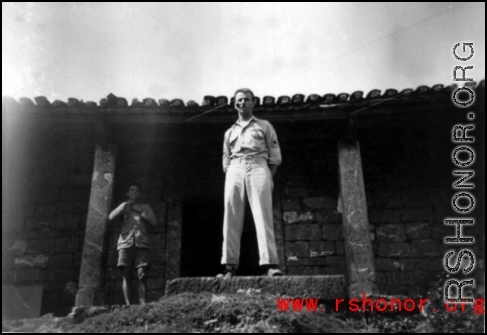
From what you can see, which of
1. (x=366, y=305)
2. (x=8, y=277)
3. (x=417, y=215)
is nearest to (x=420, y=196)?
(x=417, y=215)

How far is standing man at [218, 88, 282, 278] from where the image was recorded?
4.71m

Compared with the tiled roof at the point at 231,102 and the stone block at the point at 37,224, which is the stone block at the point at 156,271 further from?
the tiled roof at the point at 231,102

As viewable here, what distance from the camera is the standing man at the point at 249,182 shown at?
4.71m

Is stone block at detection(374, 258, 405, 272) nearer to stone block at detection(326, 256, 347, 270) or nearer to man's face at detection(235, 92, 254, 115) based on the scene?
stone block at detection(326, 256, 347, 270)

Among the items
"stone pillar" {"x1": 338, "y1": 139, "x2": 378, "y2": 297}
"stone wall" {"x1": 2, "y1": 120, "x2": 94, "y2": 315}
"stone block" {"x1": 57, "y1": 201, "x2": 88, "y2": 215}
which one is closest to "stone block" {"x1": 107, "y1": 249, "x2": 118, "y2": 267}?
"stone wall" {"x1": 2, "y1": 120, "x2": 94, "y2": 315}

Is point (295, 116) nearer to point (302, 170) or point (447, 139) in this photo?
point (302, 170)

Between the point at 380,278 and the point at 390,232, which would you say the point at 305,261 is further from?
the point at 390,232

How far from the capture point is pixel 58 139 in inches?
307

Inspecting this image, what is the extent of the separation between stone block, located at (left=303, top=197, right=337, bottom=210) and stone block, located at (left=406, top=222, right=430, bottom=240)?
1189 millimetres

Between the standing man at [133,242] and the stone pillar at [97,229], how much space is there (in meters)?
0.35

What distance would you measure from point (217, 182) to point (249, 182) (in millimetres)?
3049

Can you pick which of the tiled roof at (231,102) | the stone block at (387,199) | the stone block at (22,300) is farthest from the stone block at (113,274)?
the stone block at (387,199)

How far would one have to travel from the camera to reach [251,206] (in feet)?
16.2

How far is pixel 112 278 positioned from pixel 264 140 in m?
3.60
